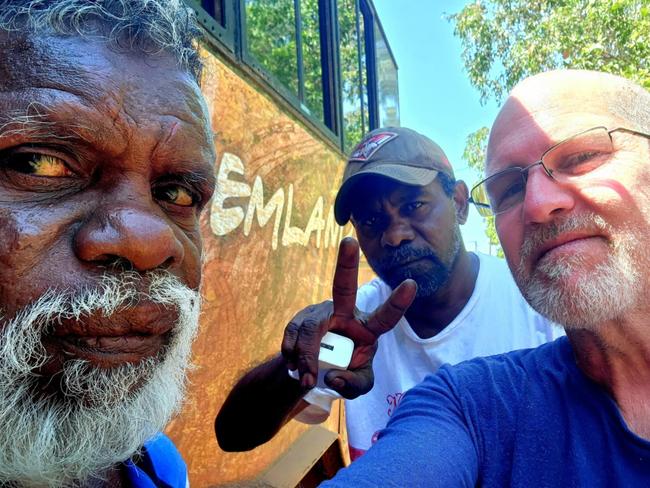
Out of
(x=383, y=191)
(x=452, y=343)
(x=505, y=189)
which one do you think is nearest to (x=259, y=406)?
(x=452, y=343)

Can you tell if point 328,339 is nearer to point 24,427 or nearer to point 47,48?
point 24,427

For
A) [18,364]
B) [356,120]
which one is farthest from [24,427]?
[356,120]

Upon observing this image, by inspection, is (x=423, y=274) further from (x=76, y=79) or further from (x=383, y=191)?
(x=76, y=79)

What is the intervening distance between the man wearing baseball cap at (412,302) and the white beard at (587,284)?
649 millimetres

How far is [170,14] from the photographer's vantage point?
49.2 inches

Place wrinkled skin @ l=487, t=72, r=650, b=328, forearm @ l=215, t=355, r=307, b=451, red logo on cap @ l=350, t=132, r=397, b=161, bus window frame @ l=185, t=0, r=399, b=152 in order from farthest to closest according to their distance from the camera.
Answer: bus window frame @ l=185, t=0, r=399, b=152
red logo on cap @ l=350, t=132, r=397, b=161
forearm @ l=215, t=355, r=307, b=451
wrinkled skin @ l=487, t=72, r=650, b=328

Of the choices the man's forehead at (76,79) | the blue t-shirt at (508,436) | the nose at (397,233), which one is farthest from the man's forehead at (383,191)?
the man's forehead at (76,79)

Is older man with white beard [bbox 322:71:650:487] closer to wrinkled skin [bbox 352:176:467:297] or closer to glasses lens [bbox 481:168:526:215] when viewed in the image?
glasses lens [bbox 481:168:526:215]

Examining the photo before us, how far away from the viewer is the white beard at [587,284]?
117 centimetres

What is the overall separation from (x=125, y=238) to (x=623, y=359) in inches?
51.7

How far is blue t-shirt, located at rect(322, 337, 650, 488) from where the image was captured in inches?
41.0

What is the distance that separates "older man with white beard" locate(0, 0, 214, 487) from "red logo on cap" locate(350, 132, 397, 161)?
1.35 meters

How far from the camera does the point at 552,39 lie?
7.79 metres

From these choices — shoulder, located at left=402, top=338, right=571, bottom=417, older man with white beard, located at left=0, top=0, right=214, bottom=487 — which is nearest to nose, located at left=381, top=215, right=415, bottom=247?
shoulder, located at left=402, top=338, right=571, bottom=417
